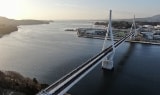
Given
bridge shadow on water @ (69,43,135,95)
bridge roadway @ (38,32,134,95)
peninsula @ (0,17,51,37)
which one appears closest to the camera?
bridge roadway @ (38,32,134,95)

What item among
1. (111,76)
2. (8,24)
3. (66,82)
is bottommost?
(111,76)

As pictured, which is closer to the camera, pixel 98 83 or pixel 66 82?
pixel 66 82

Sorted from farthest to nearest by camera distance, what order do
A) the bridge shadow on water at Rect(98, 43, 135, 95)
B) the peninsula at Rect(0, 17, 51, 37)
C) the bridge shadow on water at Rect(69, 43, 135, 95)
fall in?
the peninsula at Rect(0, 17, 51, 37) → the bridge shadow on water at Rect(98, 43, 135, 95) → the bridge shadow on water at Rect(69, 43, 135, 95)

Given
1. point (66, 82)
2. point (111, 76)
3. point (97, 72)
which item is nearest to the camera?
point (66, 82)

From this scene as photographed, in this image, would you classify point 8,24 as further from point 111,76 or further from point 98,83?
point 98,83

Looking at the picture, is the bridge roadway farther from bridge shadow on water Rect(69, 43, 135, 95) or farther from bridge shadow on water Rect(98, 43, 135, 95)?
bridge shadow on water Rect(98, 43, 135, 95)

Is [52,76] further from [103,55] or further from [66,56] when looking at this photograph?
[66,56]

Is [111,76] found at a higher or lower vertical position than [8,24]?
lower

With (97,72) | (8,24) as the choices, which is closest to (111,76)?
(97,72)

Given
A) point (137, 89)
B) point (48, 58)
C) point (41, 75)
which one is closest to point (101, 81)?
point (137, 89)

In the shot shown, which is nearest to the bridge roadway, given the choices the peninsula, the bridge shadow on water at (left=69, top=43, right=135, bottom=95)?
the bridge shadow on water at (left=69, top=43, right=135, bottom=95)

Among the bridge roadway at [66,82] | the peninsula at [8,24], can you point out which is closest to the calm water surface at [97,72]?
the bridge roadway at [66,82]
